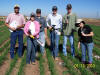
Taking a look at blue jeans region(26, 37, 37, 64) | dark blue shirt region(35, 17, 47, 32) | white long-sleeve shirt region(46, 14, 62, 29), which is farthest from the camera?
white long-sleeve shirt region(46, 14, 62, 29)

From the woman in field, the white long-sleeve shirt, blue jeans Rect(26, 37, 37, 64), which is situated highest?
the white long-sleeve shirt

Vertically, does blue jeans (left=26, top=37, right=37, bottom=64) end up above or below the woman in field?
below

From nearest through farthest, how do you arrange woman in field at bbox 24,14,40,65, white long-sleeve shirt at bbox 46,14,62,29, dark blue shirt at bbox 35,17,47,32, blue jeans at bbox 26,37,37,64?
1. woman in field at bbox 24,14,40,65
2. blue jeans at bbox 26,37,37,64
3. dark blue shirt at bbox 35,17,47,32
4. white long-sleeve shirt at bbox 46,14,62,29

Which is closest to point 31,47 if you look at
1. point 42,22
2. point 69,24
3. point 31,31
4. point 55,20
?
point 31,31

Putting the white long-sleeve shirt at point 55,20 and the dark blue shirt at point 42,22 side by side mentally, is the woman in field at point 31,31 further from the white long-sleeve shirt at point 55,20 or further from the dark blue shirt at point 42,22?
the white long-sleeve shirt at point 55,20

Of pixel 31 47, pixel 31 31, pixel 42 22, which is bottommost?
pixel 31 47

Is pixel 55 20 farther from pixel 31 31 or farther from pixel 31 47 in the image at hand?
pixel 31 47

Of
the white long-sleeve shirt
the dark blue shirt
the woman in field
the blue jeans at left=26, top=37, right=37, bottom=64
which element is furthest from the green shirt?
the blue jeans at left=26, top=37, right=37, bottom=64

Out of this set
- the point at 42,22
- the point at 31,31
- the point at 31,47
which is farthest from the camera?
the point at 42,22

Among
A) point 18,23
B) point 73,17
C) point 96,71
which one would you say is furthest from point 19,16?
point 96,71

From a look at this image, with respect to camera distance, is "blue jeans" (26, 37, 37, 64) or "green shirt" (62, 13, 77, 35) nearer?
"blue jeans" (26, 37, 37, 64)

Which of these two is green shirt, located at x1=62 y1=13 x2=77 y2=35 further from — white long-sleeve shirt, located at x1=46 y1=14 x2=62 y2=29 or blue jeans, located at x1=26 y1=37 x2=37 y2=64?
blue jeans, located at x1=26 y1=37 x2=37 y2=64

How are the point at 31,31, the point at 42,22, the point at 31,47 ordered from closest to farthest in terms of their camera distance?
the point at 31,31 → the point at 31,47 → the point at 42,22

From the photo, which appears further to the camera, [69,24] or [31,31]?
[69,24]
